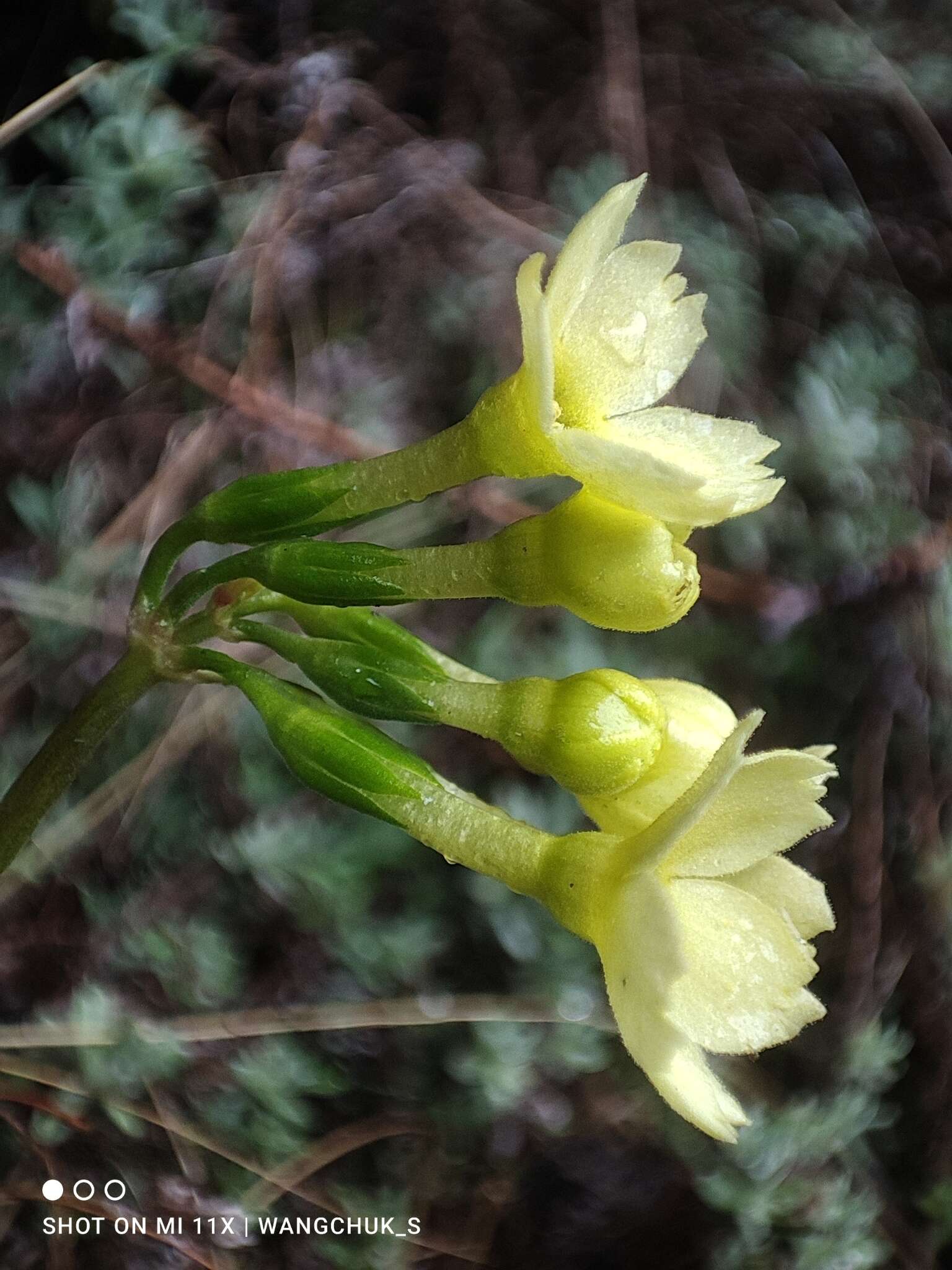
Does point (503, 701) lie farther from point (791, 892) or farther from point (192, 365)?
A: point (192, 365)

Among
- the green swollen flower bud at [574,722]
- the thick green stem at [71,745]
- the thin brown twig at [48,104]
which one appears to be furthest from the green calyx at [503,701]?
the thin brown twig at [48,104]

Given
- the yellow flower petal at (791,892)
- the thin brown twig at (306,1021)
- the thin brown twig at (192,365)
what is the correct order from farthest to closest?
1. the thin brown twig at (192,365)
2. the thin brown twig at (306,1021)
3. the yellow flower petal at (791,892)

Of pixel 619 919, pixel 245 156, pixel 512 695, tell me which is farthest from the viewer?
pixel 245 156

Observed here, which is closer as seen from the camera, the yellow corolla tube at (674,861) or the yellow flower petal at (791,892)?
the yellow corolla tube at (674,861)

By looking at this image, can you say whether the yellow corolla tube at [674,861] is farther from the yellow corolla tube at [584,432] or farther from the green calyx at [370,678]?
the yellow corolla tube at [584,432]

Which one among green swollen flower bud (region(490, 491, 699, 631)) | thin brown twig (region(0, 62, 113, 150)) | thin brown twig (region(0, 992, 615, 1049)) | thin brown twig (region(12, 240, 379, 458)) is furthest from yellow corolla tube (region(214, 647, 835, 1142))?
thin brown twig (region(0, 62, 113, 150))

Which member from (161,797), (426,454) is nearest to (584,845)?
(426,454)

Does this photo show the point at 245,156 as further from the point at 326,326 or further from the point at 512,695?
the point at 512,695
